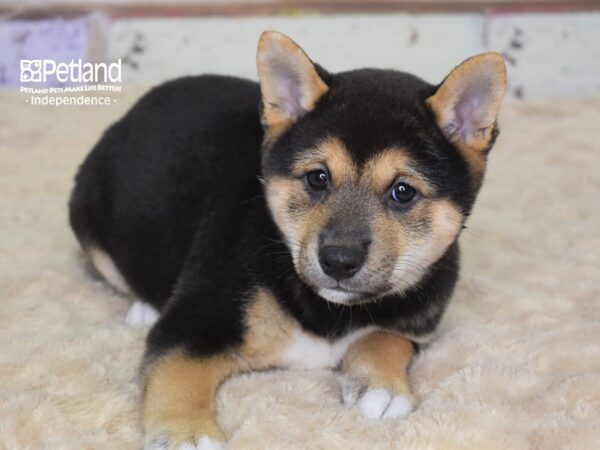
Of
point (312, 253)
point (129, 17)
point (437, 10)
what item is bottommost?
point (129, 17)

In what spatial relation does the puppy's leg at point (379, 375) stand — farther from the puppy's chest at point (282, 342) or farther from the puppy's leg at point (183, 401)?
the puppy's leg at point (183, 401)

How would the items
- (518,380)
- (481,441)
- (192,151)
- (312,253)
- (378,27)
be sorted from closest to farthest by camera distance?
(481,441) < (312,253) < (518,380) < (192,151) < (378,27)

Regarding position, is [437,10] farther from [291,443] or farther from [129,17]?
[291,443]

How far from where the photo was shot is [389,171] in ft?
7.52

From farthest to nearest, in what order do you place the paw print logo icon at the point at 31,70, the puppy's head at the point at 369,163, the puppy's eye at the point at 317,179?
the paw print logo icon at the point at 31,70 → the puppy's eye at the point at 317,179 → the puppy's head at the point at 369,163

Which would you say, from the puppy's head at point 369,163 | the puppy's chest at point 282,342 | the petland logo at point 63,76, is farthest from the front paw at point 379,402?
the petland logo at point 63,76

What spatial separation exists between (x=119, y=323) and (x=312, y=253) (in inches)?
37.5

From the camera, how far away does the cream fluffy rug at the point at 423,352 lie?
2164mm

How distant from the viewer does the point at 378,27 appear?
17.5ft

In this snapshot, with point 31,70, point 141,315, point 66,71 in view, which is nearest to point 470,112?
point 141,315

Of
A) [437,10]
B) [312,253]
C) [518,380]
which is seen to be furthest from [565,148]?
[312,253]

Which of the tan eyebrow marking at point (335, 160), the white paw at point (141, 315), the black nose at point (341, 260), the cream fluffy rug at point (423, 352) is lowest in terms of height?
the white paw at point (141, 315)

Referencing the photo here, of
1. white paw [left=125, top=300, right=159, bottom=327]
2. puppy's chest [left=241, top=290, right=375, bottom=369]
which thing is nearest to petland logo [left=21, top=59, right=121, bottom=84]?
white paw [left=125, top=300, right=159, bottom=327]

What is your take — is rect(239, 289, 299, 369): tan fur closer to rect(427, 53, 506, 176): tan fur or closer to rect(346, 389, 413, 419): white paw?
rect(346, 389, 413, 419): white paw
